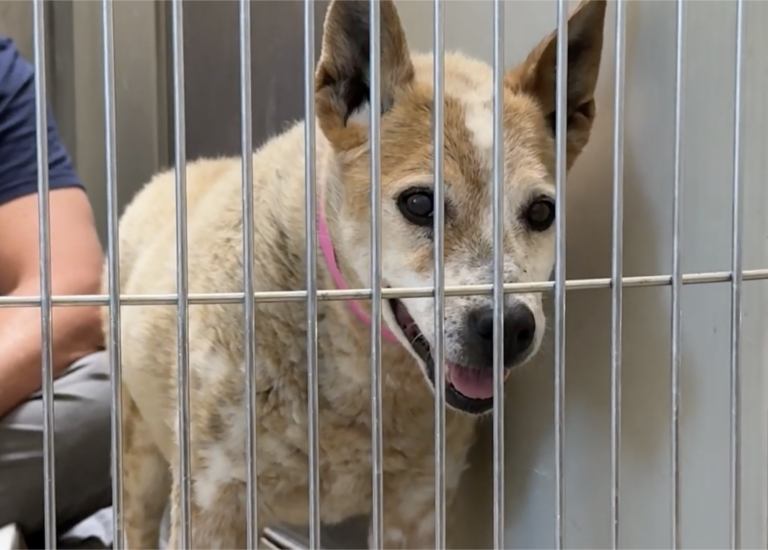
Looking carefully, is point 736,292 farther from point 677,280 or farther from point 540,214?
point 540,214

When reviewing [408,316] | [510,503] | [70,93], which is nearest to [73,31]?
[70,93]

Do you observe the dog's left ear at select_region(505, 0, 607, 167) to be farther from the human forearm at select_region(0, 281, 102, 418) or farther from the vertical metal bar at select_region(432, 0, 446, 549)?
the human forearm at select_region(0, 281, 102, 418)

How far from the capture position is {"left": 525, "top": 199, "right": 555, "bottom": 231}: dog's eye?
98 cm

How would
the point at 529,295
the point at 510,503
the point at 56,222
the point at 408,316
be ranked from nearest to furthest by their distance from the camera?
the point at 529,295, the point at 408,316, the point at 510,503, the point at 56,222

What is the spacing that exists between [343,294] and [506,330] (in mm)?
180

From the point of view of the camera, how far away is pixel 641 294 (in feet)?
3.07

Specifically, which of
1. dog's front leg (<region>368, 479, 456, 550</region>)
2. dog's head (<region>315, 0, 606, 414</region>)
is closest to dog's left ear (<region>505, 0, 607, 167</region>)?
dog's head (<region>315, 0, 606, 414</region>)

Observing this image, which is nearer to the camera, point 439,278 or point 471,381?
point 439,278

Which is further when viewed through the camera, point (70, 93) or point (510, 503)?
point (70, 93)

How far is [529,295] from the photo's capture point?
838 mm

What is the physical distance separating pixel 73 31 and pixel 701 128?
1.38 meters

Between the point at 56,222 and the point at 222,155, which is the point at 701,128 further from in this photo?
the point at 222,155

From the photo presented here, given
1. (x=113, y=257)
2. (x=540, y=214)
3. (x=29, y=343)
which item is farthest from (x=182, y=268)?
(x=29, y=343)

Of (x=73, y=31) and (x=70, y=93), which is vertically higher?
(x=73, y=31)
